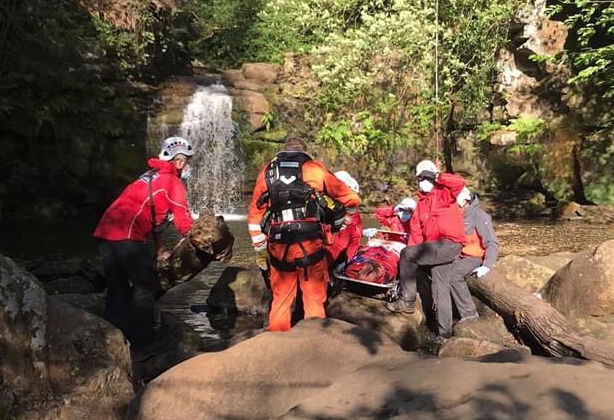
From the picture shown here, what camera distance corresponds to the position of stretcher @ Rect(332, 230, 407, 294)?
6711mm

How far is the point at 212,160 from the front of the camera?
19.0m

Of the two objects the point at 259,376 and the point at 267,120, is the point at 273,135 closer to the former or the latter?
the point at 267,120

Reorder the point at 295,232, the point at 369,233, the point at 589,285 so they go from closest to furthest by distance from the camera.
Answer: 1. the point at 295,232
2. the point at 589,285
3. the point at 369,233

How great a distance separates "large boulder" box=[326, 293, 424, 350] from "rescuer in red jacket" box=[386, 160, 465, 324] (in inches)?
5.9

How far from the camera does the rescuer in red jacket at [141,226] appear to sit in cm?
546

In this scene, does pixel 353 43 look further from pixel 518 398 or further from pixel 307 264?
pixel 518 398

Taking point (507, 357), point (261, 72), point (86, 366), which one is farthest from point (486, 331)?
point (261, 72)

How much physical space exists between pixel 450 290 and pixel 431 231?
742mm

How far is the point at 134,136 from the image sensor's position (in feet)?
59.3

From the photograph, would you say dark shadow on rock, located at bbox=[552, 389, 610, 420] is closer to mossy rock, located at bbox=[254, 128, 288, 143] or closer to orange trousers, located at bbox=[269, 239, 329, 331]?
orange trousers, located at bbox=[269, 239, 329, 331]

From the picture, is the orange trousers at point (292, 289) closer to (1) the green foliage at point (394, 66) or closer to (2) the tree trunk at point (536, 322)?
(2) the tree trunk at point (536, 322)

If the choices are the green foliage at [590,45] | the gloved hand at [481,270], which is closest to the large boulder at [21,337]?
the gloved hand at [481,270]

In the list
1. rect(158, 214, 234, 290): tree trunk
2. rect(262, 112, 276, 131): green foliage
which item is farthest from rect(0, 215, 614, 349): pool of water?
rect(262, 112, 276, 131): green foliage

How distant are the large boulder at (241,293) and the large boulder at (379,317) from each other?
50.1 inches
